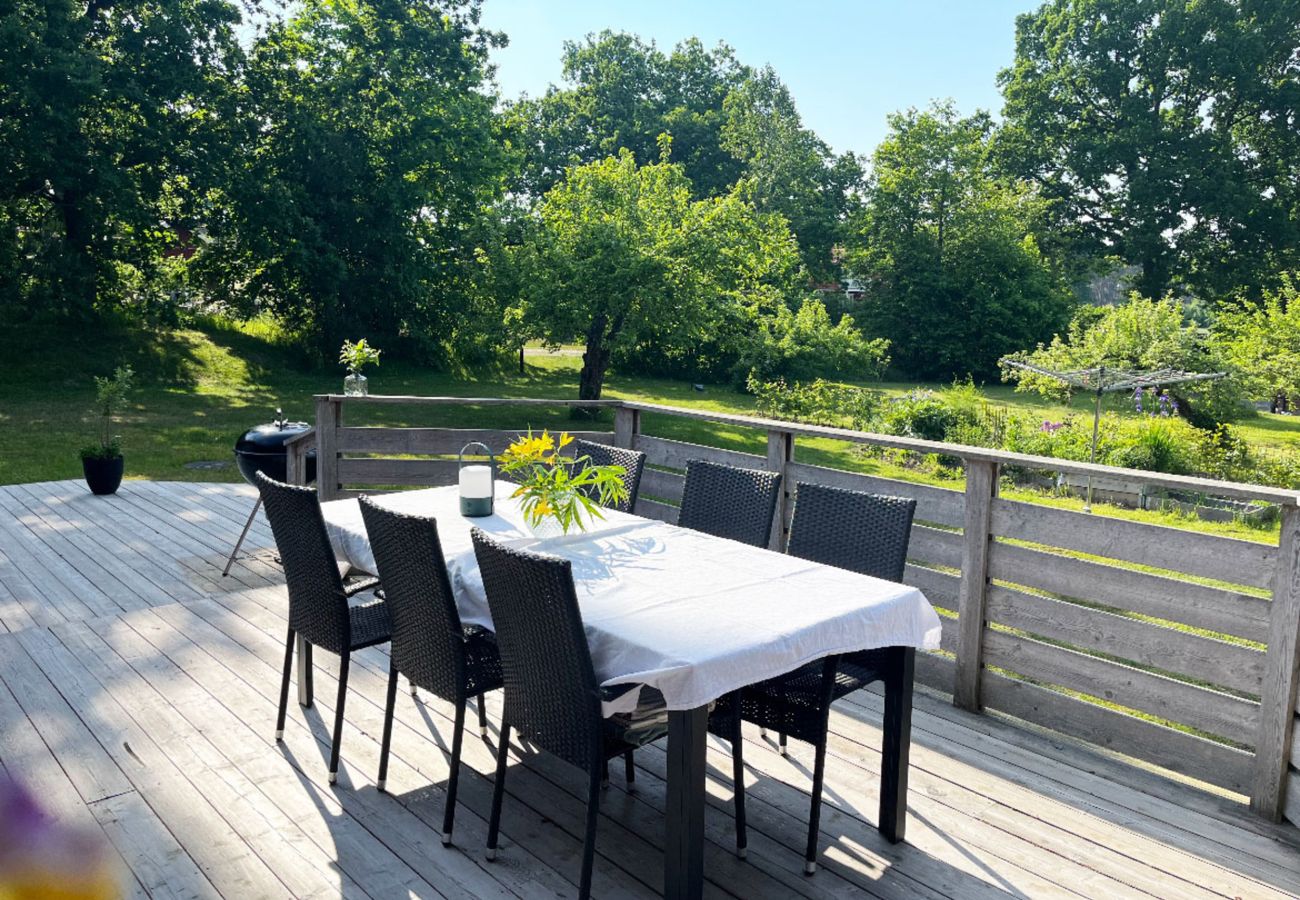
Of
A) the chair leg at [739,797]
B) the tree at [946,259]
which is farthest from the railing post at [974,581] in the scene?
the tree at [946,259]

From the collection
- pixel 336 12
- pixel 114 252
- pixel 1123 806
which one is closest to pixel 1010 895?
pixel 1123 806

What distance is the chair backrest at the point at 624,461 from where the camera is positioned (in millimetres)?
4098

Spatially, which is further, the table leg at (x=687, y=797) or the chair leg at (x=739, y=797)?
the chair leg at (x=739, y=797)

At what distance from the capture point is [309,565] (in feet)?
10.6

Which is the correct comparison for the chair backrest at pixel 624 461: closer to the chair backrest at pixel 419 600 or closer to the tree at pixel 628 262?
the chair backrest at pixel 419 600

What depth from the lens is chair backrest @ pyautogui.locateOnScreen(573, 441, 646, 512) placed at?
4.10m

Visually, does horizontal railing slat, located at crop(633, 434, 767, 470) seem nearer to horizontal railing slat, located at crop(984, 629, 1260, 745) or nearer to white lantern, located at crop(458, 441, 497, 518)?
white lantern, located at crop(458, 441, 497, 518)

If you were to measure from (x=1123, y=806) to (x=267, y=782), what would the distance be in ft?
8.81

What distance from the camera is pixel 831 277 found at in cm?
3033

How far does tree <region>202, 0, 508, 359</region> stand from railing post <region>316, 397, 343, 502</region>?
33.9ft

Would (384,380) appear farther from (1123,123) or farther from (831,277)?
(1123,123)

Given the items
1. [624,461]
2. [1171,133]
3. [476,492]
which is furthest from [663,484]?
[1171,133]

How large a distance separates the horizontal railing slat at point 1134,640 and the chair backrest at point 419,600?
2053mm

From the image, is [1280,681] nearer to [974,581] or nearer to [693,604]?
[974,581]
